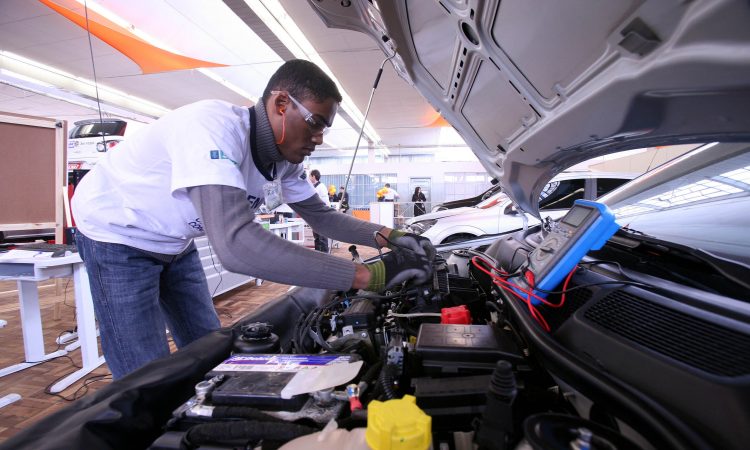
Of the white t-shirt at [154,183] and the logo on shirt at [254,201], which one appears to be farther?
the logo on shirt at [254,201]

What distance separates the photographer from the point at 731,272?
29.1 inches

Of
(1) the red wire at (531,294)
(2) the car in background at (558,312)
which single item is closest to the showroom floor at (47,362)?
(2) the car in background at (558,312)

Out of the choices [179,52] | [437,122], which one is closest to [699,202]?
[179,52]

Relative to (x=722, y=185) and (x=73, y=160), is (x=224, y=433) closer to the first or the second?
(x=722, y=185)

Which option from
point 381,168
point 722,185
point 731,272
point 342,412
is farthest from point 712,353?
point 381,168

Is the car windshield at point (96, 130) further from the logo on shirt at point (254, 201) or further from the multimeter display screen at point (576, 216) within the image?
the multimeter display screen at point (576, 216)

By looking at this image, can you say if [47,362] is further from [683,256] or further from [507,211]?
[507,211]

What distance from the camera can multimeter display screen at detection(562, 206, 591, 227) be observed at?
2.83 ft

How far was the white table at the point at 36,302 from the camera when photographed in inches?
85.2

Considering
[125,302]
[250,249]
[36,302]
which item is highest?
[250,249]

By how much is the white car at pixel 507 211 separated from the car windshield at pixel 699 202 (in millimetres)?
2902

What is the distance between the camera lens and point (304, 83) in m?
1.18

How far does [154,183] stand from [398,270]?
0.84 metres

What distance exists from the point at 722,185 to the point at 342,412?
131cm
